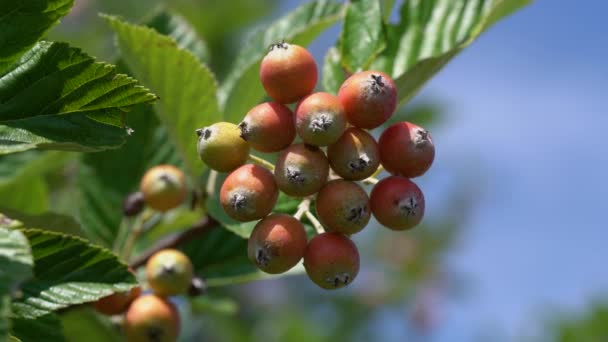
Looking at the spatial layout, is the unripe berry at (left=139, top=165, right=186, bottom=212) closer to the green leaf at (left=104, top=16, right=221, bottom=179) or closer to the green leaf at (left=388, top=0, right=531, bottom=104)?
the green leaf at (left=104, top=16, right=221, bottom=179)

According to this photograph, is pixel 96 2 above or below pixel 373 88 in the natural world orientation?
above

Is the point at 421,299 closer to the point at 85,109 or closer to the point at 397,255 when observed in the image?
the point at 397,255

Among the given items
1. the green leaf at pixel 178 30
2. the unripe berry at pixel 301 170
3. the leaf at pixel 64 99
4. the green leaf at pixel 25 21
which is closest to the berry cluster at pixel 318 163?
the unripe berry at pixel 301 170

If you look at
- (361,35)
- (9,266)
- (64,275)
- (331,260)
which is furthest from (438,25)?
(9,266)

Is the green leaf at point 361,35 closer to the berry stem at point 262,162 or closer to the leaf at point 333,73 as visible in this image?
the leaf at point 333,73

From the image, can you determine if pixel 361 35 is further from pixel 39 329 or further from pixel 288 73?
pixel 39 329

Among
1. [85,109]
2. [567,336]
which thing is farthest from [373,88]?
[567,336]
